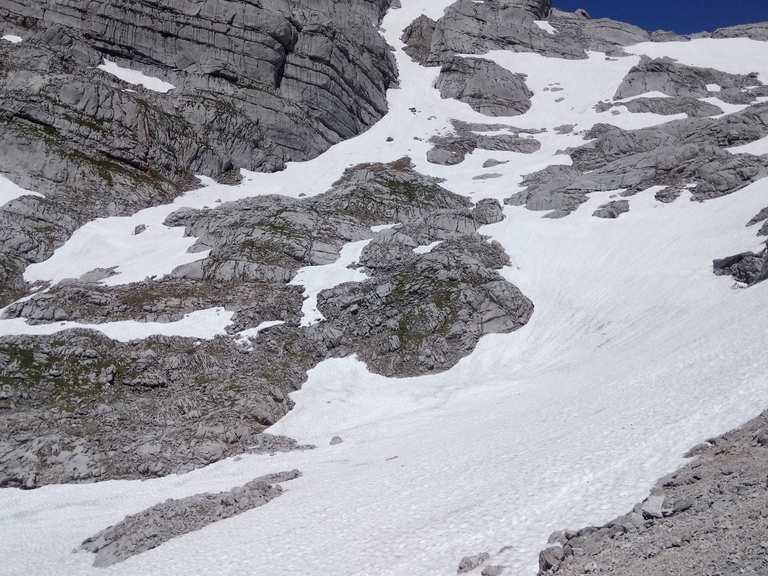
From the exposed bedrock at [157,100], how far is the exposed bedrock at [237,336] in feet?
33.1

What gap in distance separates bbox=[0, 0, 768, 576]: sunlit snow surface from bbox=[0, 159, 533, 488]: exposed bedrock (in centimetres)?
160

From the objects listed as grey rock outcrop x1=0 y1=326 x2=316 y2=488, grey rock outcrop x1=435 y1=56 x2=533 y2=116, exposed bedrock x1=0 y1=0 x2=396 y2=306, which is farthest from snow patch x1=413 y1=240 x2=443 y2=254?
grey rock outcrop x1=435 y1=56 x2=533 y2=116

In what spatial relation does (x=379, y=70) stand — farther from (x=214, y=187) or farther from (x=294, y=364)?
(x=294, y=364)

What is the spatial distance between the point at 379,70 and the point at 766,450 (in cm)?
8902

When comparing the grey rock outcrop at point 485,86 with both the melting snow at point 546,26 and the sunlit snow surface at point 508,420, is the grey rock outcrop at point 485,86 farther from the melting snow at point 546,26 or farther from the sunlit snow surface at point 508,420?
the sunlit snow surface at point 508,420

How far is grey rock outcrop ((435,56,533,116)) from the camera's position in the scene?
87.8 meters

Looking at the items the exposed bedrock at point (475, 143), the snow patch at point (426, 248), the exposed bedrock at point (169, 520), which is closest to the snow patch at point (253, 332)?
the snow patch at point (426, 248)

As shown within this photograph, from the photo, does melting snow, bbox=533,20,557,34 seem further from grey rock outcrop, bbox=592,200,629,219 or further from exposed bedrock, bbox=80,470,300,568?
exposed bedrock, bbox=80,470,300,568

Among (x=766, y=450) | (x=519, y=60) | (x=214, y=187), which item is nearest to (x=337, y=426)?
(x=766, y=450)

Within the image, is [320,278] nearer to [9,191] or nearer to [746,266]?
[746,266]

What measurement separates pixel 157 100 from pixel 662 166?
5709 cm

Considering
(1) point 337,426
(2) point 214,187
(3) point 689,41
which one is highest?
(3) point 689,41

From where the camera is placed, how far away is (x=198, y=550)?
1816 cm

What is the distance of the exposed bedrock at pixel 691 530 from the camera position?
8.49 m
